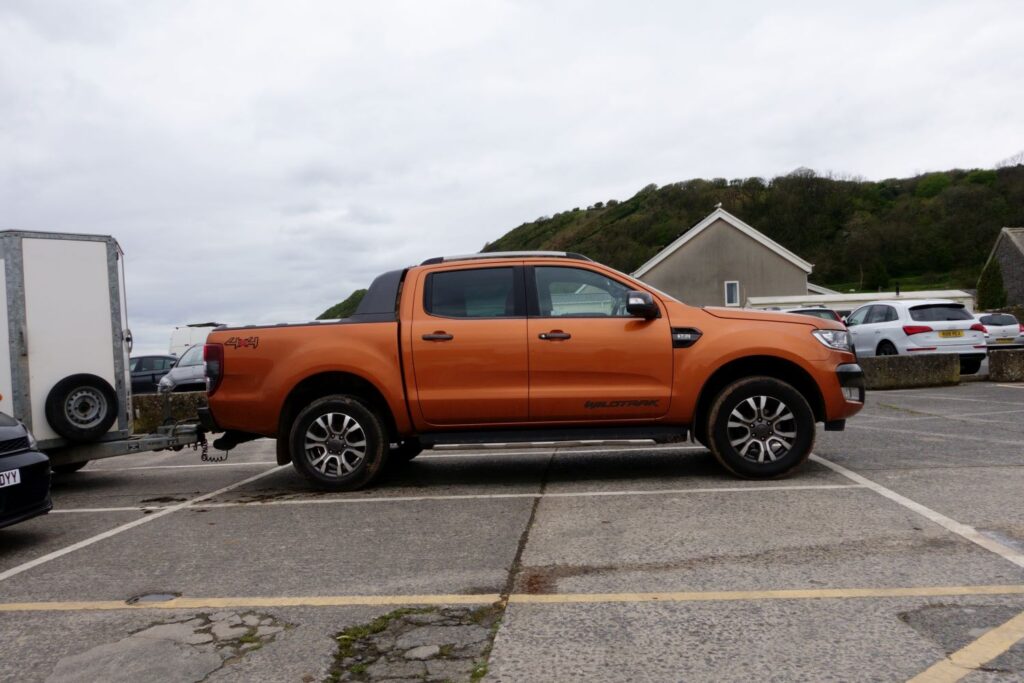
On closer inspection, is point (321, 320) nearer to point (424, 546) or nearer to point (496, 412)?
point (496, 412)

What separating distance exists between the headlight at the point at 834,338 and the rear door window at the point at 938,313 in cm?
1145

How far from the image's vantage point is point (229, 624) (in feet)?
12.8

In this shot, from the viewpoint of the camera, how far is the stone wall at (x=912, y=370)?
15.8m

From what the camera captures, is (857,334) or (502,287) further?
(857,334)

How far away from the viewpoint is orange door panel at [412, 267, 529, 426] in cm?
680

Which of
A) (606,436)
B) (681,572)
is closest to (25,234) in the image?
(606,436)

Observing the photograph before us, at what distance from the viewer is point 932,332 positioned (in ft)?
55.4

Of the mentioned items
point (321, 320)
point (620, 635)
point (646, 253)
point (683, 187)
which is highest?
point (683, 187)

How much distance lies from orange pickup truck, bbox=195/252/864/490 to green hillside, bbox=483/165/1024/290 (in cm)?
6439

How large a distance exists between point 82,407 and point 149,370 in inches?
643

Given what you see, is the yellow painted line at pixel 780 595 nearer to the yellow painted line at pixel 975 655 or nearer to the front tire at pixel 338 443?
the yellow painted line at pixel 975 655

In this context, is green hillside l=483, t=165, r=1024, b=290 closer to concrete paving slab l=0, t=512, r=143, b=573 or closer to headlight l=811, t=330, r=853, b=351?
headlight l=811, t=330, r=853, b=351

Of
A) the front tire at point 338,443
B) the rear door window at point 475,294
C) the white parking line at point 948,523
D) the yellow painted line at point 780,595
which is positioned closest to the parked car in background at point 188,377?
the front tire at point 338,443

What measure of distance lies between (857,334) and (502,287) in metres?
14.1
